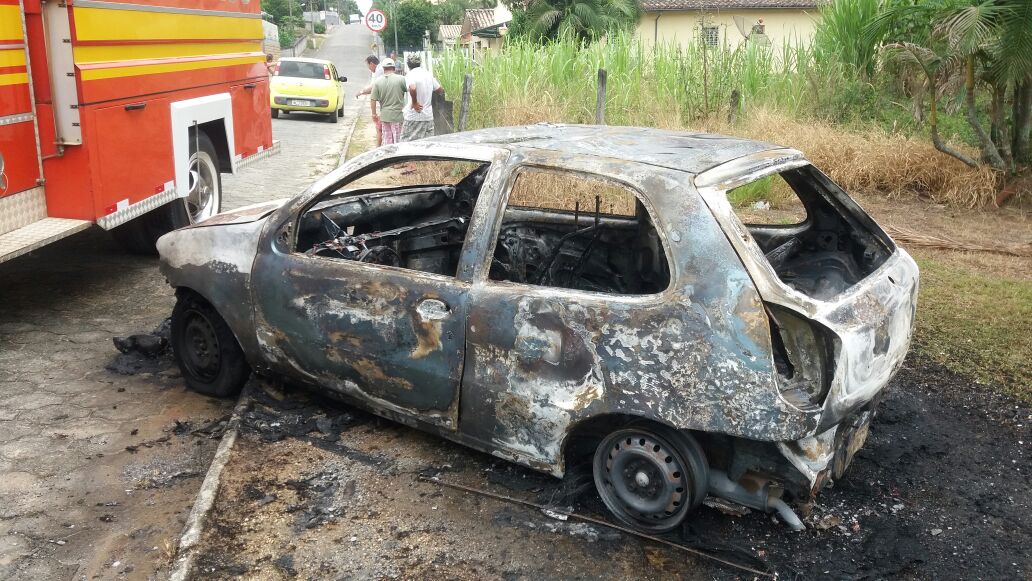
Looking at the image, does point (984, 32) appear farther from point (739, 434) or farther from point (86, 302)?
point (86, 302)

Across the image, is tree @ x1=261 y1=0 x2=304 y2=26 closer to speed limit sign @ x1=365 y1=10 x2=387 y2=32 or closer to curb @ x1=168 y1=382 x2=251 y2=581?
speed limit sign @ x1=365 y1=10 x2=387 y2=32

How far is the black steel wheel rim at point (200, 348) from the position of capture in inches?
190

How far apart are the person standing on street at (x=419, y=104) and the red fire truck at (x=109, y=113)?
13.9 feet

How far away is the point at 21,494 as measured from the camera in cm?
392

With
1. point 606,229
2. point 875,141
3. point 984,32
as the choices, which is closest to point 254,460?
point 606,229

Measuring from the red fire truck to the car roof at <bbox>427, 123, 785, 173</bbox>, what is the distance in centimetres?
295

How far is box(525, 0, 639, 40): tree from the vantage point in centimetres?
3722

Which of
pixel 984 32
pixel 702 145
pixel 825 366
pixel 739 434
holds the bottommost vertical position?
pixel 739 434

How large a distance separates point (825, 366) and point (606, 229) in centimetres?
165

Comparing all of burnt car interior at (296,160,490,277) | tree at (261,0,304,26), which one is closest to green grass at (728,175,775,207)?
burnt car interior at (296,160,490,277)

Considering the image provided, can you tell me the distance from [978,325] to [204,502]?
5.11 m

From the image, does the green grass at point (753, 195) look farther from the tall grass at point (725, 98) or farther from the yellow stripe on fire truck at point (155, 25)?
the yellow stripe on fire truck at point (155, 25)

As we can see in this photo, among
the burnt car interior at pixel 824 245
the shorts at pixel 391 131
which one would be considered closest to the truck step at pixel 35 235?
the burnt car interior at pixel 824 245

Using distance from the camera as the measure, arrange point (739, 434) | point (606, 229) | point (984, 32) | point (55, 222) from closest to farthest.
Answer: point (739, 434) → point (606, 229) → point (55, 222) → point (984, 32)
